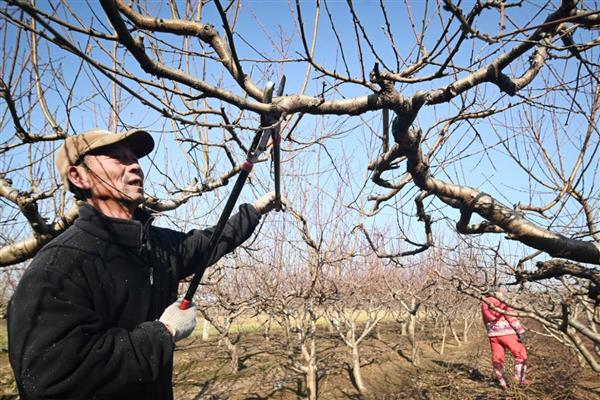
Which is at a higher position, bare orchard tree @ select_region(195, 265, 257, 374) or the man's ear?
the man's ear

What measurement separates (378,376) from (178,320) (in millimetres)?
10653

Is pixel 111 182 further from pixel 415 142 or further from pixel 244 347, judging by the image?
pixel 244 347

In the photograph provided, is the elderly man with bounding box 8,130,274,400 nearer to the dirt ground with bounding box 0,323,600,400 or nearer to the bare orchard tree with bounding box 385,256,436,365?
the dirt ground with bounding box 0,323,600,400

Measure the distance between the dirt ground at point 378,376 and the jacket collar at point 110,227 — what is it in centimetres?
718

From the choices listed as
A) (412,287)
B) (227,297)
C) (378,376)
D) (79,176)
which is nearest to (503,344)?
(378,376)

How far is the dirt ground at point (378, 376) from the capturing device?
726 centimetres

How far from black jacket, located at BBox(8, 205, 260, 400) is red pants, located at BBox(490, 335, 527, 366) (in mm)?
7639

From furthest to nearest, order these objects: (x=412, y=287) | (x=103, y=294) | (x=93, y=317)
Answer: (x=412, y=287), (x=103, y=294), (x=93, y=317)

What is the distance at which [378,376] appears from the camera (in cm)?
1066

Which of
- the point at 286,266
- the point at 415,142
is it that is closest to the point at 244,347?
the point at 286,266

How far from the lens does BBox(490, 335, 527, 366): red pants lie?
23.3ft

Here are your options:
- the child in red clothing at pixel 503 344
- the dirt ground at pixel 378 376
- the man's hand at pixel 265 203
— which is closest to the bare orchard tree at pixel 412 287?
the dirt ground at pixel 378 376

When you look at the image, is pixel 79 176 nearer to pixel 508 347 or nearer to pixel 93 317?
pixel 93 317

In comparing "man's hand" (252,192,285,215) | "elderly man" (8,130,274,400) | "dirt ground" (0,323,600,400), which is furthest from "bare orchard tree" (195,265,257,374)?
"elderly man" (8,130,274,400)
